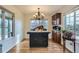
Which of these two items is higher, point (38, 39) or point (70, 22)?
point (70, 22)

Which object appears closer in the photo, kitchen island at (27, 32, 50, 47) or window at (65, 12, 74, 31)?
window at (65, 12, 74, 31)

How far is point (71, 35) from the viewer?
4699 mm

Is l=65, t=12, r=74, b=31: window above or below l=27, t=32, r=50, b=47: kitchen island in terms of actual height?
above

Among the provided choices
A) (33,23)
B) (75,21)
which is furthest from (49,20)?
(75,21)

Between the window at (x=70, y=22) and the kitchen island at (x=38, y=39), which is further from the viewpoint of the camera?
the kitchen island at (x=38, y=39)

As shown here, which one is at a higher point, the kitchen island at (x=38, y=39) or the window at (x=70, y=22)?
the window at (x=70, y=22)

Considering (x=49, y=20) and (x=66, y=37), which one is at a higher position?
(x=49, y=20)

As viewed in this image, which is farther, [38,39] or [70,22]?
[38,39]

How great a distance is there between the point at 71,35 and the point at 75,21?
721 millimetres

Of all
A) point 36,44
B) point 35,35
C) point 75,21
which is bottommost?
point 36,44
